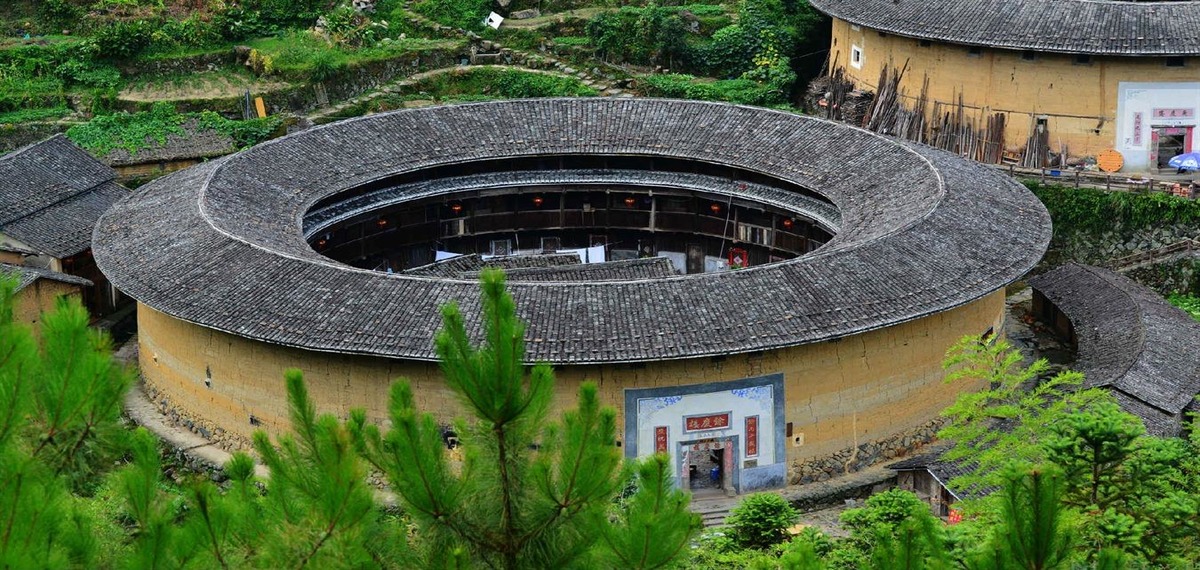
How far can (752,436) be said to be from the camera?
35.6m

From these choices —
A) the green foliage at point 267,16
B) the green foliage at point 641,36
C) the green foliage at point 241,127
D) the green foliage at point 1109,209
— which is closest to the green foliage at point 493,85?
the green foliage at point 641,36

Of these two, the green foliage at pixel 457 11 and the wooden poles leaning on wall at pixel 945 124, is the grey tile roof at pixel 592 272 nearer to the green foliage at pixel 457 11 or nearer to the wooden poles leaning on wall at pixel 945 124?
the wooden poles leaning on wall at pixel 945 124

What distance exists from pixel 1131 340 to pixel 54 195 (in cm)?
2724

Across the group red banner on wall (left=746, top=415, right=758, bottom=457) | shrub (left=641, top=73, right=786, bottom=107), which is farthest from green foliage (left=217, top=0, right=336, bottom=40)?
red banner on wall (left=746, top=415, right=758, bottom=457)

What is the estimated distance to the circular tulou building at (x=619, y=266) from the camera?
34844mm

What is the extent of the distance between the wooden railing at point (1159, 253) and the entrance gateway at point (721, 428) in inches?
576

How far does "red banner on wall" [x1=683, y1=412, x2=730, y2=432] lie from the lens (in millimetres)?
35156

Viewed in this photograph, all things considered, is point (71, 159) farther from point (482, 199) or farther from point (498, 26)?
point (498, 26)

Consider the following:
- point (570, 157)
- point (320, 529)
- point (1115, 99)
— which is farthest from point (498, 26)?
point (320, 529)

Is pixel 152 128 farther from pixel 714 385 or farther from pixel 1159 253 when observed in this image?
pixel 1159 253

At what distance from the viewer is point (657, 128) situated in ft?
153

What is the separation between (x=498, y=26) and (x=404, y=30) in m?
3.14

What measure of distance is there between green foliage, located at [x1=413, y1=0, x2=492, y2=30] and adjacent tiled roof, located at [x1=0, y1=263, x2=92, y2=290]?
19.6 m

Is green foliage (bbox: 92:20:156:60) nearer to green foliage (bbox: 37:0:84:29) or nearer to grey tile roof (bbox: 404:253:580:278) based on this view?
green foliage (bbox: 37:0:84:29)
